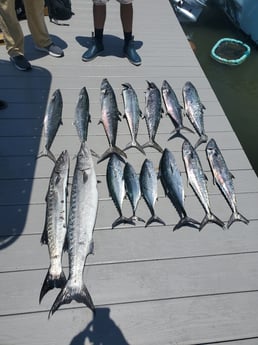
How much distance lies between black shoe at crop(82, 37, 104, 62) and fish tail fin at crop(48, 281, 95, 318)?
3.43 m

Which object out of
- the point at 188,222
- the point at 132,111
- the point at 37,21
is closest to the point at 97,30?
the point at 37,21

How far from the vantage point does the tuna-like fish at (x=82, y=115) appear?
12.0ft

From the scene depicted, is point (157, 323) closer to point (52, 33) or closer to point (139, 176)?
point (139, 176)

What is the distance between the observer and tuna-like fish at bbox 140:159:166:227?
9.68 ft

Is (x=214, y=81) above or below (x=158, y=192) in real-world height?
below

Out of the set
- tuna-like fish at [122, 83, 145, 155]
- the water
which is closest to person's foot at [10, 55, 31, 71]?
tuna-like fish at [122, 83, 145, 155]

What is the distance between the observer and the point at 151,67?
16.1 ft

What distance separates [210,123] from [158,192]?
131cm

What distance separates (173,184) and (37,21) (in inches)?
117

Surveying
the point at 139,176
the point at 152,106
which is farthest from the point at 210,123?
the point at 139,176

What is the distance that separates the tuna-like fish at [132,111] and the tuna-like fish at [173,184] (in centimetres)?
30

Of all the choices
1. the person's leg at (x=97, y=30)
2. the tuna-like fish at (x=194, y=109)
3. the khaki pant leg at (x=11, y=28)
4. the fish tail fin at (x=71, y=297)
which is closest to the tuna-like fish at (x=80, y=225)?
the fish tail fin at (x=71, y=297)

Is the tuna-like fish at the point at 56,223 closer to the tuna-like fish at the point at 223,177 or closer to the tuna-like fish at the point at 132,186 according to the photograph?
the tuna-like fish at the point at 132,186

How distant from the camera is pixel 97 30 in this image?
4.82 meters
